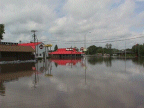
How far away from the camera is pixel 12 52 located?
36.2 m

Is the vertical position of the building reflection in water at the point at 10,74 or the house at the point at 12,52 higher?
the house at the point at 12,52

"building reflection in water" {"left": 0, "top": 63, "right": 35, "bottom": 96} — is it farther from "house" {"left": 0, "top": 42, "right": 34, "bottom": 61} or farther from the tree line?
the tree line

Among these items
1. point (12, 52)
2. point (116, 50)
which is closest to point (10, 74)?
point (12, 52)

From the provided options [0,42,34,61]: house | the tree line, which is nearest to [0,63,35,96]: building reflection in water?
[0,42,34,61]: house

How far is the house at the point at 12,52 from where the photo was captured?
3400 cm

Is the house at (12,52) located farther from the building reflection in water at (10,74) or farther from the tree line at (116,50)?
the tree line at (116,50)

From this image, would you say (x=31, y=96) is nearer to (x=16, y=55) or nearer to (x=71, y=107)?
(x=71, y=107)

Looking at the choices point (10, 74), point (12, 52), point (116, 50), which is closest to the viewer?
point (10, 74)

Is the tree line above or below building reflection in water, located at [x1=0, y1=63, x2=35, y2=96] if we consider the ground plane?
above

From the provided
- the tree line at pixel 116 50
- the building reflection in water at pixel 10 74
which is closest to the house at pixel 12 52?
the building reflection in water at pixel 10 74

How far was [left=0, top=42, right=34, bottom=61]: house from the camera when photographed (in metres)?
34.0

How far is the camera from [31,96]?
341 inches

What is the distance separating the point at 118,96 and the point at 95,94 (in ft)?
4.65

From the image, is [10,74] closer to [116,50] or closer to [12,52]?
[12,52]
